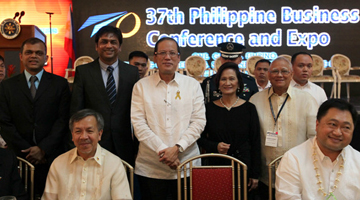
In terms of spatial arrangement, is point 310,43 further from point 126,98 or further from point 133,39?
point 126,98

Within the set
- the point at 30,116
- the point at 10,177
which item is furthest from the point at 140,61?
the point at 10,177

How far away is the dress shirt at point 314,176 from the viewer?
195 cm

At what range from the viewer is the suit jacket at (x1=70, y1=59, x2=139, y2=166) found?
2641mm

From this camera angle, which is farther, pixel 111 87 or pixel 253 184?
pixel 111 87

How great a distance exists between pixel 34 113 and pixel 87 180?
0.88 m

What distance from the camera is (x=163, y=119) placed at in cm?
255

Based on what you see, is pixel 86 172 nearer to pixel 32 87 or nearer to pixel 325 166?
pixel 32 87

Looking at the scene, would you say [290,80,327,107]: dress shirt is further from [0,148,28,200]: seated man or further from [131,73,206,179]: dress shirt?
[0,148,28,200]: seated man

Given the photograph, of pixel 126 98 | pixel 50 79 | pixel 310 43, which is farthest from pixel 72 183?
pixel 310 43

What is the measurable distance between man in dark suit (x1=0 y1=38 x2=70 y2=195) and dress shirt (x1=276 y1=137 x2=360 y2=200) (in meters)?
1.75

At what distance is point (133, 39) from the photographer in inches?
374

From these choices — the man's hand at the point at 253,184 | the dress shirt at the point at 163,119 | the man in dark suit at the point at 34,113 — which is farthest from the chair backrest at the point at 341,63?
the man in dark suit at the point at 34,113

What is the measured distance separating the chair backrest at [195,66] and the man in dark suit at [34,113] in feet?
18.6

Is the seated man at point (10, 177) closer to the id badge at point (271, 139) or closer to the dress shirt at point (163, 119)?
the dress shirt at point (163, 119)
